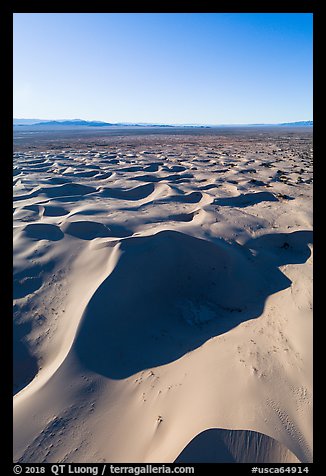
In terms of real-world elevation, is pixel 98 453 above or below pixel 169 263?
below

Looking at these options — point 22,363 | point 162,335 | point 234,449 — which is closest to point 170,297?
point 162,335

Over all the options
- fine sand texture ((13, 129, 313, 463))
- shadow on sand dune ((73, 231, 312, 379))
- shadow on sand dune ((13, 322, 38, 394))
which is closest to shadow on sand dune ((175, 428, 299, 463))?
fine sand texture ((13, 129, 313, 463))

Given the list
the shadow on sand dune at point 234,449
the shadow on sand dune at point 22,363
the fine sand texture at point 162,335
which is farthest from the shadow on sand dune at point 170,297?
the shadow on sand dune at point 234,449

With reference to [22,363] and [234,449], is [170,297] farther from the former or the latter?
[234,449]

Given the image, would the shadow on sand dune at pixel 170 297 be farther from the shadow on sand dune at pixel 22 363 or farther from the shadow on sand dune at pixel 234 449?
the shadow on sand dune at pixel 234 449
